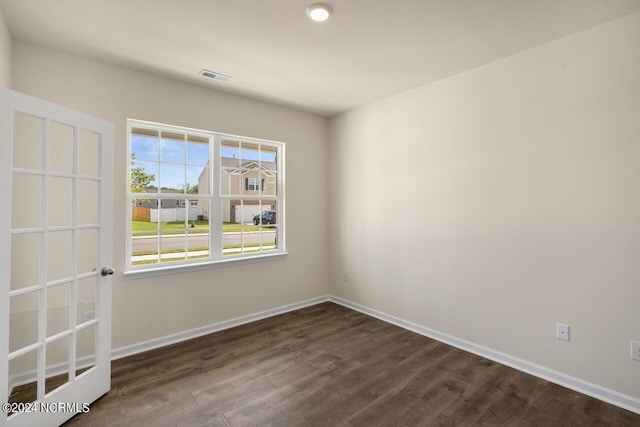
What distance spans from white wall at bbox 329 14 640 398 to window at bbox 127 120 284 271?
147cm

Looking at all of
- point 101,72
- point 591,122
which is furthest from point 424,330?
point 101,72

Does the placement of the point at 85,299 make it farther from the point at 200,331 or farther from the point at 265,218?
the point at 265,218

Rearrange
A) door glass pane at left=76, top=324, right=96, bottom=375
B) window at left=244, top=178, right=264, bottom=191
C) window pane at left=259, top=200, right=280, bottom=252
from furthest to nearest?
window pane at left=259, top=200, right=280, bottom=252 → window at left=244, top=178, right=264, bottom=191 → door glass pane at left=76, top=324, right=96, bottom=375

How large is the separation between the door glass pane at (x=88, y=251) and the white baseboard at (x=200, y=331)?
1.05 metres

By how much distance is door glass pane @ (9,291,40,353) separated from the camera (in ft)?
6.04

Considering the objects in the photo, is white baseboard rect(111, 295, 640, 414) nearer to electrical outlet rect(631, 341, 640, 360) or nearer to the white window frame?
electrical outlet rect(631, 341, 640, 360)

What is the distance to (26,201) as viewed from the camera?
1.95 m

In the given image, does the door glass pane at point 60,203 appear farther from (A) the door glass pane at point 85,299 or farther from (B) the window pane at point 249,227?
(B) the window pane at point 249,227

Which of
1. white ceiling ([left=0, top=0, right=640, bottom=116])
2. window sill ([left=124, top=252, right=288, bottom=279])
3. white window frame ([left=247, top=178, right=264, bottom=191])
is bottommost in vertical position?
window sill ([left=124, top=252, right=288, bottom=279])

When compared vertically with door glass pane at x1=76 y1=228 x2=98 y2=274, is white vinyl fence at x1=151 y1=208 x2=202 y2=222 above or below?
above

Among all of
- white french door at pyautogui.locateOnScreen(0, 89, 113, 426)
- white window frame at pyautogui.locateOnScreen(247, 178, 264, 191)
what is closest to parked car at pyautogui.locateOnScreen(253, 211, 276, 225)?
white window frame at pyautogui.locateOnScreen(247, 178, 264, 191)

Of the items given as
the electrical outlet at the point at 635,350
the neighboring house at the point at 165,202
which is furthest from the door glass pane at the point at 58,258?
the electrical outlet at the point at 635,350

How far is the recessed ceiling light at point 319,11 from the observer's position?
199 centimetres

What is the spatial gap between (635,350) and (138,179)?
4326mm
